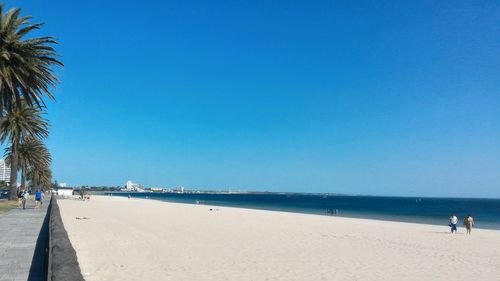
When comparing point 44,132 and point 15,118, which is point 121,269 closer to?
point 15,118

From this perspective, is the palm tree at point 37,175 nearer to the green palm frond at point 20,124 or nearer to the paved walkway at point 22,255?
the green palm frond at point 20,124

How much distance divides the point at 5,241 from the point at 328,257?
10576mm

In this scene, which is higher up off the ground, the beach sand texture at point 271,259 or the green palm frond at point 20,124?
the green palm frond at point 20,124

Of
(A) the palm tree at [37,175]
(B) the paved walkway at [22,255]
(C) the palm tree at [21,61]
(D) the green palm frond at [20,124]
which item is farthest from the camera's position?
(A) the palm tree at [37,175]

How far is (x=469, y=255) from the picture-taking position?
18.2 m

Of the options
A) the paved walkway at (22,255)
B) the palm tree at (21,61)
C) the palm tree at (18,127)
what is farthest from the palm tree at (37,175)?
the paved walkway at (22,255)

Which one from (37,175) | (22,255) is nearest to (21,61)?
(22,255)

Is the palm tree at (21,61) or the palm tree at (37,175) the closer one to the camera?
the palm tree at (21,61)

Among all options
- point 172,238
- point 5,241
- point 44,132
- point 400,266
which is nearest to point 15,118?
point 44,132

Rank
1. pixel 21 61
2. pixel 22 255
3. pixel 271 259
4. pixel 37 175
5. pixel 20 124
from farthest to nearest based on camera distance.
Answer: pixel 37 175
pixel 20 124
pixel 21 61
pixel 271 259
pixel 22 255

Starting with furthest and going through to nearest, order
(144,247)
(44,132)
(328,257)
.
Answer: (44,132)
(144,247)
(328,257)

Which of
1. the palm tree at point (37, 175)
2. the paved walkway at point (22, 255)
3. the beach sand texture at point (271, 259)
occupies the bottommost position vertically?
the beach sand texture at point (271, 259)

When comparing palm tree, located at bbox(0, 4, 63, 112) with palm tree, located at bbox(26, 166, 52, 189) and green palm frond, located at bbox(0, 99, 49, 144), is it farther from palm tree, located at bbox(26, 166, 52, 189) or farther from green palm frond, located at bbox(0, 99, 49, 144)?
→ palm tree, located at bbox(26, 166, 52, 189)

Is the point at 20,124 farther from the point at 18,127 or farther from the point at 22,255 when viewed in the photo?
the point at 22,255
